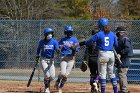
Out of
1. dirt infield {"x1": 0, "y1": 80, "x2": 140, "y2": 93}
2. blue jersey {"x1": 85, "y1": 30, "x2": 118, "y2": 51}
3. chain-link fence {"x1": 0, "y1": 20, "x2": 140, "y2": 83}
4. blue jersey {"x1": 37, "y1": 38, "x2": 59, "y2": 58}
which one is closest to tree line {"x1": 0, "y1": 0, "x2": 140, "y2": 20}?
chain-link fence {"x1": 0, "y1": 20, "x2": 140, "y2": 83}

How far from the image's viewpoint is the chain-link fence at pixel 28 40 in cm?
1859

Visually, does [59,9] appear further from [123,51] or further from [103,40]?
[103,40]

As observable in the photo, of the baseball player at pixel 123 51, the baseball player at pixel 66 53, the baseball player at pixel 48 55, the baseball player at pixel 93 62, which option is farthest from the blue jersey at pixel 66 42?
the baseball player at pixel 123 51

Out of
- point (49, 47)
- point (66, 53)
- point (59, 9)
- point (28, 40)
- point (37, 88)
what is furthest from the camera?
point (59, 9)

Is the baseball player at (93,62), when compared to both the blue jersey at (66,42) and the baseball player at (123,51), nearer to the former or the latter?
the blue jersey at (66,42)

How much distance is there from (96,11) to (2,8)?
27.0ft

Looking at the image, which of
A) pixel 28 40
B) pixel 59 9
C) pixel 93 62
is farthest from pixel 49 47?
pixel 59 9

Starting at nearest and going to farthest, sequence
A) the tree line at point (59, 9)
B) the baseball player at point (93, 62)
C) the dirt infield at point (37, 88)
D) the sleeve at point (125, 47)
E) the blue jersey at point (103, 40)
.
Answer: the blue jersey at point (103, 40) < the sleeve at point (125, 47) < the baseball player at point (93, 62) < the dirt infield at point (37, 88) < the tree line at point (59, 9)

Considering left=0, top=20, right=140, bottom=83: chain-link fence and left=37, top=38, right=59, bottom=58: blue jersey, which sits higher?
left=37, top=38, right=59, bottom=58: blue jersey

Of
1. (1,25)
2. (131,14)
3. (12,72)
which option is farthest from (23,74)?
(131,14)

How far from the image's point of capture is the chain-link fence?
18.6 meters

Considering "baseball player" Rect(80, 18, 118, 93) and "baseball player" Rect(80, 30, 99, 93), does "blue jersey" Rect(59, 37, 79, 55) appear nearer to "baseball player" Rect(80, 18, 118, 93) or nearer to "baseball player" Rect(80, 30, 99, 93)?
"baseball player" Rect(80, 30, 99, 93)

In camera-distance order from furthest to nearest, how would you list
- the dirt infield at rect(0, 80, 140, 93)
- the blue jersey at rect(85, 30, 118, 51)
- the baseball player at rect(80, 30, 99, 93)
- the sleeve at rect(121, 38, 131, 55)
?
the dirt infield at rect(0, 80, 140, 93)
the baseball player at rect(80, 30, 99, 93)
the sleeve at rect(121, 38, 131, 55)
the blue jersey at rect(85, 30, 118, 51)

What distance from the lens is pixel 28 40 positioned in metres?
19.3
